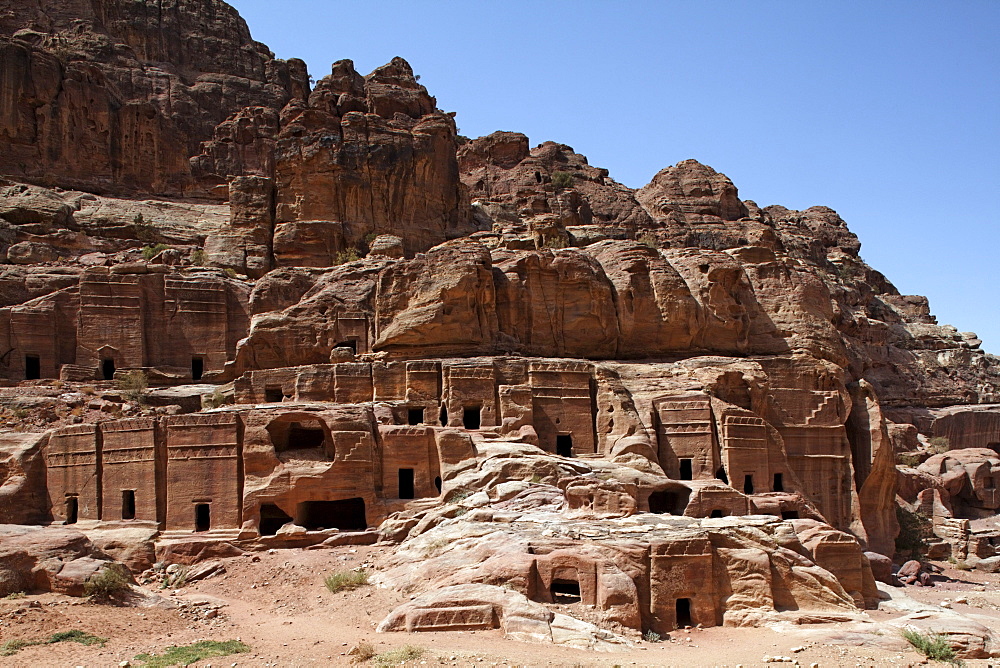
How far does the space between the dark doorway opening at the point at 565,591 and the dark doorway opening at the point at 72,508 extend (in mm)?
15851

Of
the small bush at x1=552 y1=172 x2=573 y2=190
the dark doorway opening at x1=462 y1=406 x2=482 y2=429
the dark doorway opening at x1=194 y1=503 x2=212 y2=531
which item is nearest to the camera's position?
the dark doorway opening at x1=194 y1=503 x2=212 y2=531

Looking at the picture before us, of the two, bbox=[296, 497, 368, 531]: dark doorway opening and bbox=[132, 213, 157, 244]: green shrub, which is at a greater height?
bbox=[132, 213, 157, 244]: green shrub

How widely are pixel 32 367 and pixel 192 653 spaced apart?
23.9m

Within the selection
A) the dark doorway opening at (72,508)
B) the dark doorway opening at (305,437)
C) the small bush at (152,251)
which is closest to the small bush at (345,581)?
the dark doorway opening at (305,437)

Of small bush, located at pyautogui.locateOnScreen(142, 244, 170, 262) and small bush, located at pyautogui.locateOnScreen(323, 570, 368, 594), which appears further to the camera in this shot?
small bush, located at pyautogui.locateOnScreen(142, 244, 170, 262)

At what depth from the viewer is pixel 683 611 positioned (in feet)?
75.7

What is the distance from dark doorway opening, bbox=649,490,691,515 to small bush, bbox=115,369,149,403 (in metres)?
19.6

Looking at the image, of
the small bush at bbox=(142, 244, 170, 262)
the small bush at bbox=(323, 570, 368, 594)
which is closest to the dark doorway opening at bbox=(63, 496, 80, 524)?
the small bush at bbox=(323, 570, 368, 594)

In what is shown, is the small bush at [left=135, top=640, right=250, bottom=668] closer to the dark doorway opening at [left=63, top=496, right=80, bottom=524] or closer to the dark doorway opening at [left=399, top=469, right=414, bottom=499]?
the dark doorway opening at [left=399, top=469, right=414, bottom=499]

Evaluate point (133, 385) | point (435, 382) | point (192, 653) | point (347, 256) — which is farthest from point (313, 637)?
point (347, 256)

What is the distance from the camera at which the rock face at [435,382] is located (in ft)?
77.3

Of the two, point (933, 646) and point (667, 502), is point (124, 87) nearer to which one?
→ point (667, 502)

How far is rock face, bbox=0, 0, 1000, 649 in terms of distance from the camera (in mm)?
23562

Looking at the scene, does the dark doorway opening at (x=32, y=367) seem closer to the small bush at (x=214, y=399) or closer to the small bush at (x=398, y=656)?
the small bush at (x=214, y=399)
